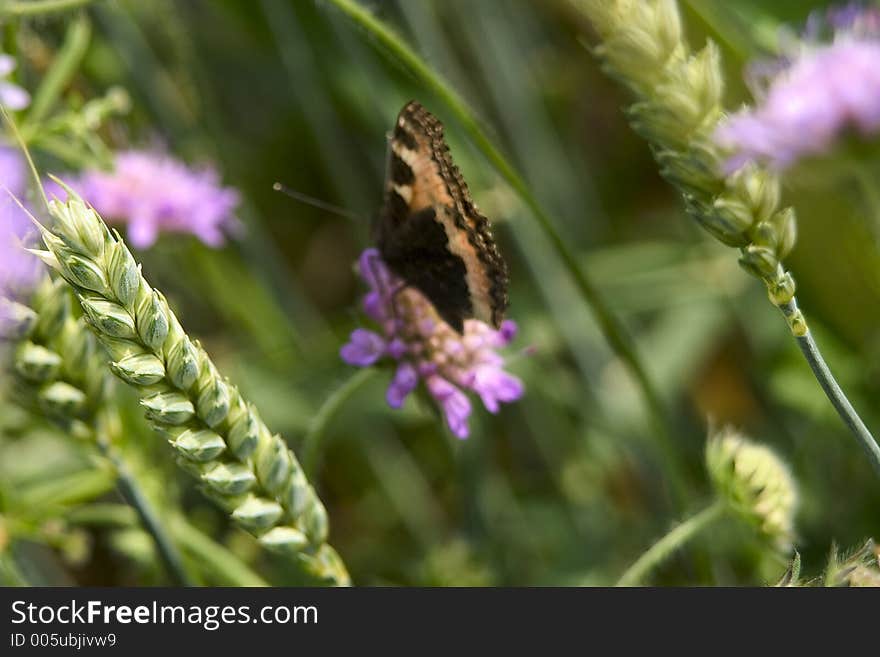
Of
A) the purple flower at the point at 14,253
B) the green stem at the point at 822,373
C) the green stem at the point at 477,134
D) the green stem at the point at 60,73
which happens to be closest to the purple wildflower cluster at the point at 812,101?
the green stem at the point at 822,373

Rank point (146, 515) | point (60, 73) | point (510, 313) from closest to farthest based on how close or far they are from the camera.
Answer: point (146, 515), point (60, 73), point (510, 313)

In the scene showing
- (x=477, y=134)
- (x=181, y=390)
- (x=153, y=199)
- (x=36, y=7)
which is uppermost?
(x=153, y=199)

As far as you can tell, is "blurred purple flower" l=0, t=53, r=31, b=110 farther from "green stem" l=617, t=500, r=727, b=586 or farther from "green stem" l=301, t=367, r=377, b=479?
"green stem" l=617, t=500, r=727, b=586

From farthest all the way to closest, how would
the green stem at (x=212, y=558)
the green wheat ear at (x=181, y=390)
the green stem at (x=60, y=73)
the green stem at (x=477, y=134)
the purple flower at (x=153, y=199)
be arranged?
the purple flower at (x=153, y=199)
the green stem at (x=60, y=73)
the green stem at (x=212, y=558)
the green stem at (x=477, y=134)
the green wheat ear at (x=181, y=390)

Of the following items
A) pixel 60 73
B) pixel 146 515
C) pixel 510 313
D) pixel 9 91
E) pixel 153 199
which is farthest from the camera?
pixel 510 313

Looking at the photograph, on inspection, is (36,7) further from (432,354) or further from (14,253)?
(432,354)

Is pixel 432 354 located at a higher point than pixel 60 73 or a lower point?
lower

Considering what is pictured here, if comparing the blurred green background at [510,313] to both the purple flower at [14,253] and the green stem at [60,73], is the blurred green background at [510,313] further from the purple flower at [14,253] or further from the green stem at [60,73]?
the purple flower at [14,253]

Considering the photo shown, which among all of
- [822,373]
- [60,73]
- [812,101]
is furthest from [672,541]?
[60,73]
